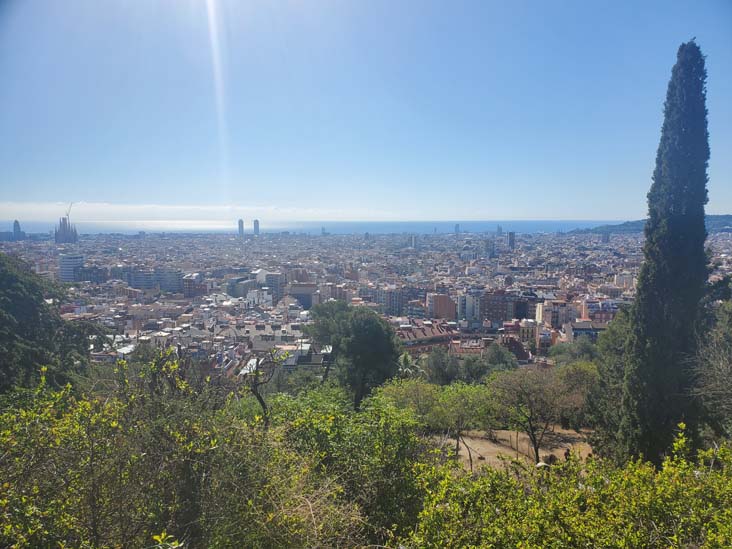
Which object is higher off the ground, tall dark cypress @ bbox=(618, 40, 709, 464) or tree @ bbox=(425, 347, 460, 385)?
tall dark cypress @ bbox=(618, 40, 709, 464)

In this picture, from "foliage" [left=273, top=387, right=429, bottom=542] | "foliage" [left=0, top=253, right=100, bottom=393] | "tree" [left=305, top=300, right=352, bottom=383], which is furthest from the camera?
"tree" [left=305, top=300, right=352, bottom=383]

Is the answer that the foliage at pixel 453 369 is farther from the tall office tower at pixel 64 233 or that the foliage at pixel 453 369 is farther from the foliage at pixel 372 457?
the tall office tower at pixel 64 233

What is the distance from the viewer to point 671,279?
8.36 metres

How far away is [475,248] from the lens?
114 meters

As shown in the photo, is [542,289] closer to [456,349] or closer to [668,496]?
[456,349]

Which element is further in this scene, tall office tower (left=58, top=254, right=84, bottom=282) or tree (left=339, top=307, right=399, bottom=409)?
tall office tower (left=58, top=254, right=84, bottom=282)

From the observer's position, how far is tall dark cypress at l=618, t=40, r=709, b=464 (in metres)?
7.88

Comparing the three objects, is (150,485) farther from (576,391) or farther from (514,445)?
(576,391)

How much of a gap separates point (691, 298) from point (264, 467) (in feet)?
27.9

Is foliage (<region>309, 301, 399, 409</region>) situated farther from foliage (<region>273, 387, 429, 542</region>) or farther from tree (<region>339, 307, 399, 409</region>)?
foliage (<region>273, 387, 429, 542</region>)

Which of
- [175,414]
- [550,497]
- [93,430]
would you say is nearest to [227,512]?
[175,414]

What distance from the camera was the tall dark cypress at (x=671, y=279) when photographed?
7879 mm

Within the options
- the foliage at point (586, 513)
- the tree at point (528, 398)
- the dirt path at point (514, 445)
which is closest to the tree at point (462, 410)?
the tree at point (528, 398)

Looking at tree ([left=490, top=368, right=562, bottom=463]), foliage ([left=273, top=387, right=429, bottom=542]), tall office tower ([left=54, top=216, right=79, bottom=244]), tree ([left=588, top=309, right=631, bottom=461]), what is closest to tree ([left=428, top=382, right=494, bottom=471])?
tree ([left=490, top=368, right=562, bottom=463])
